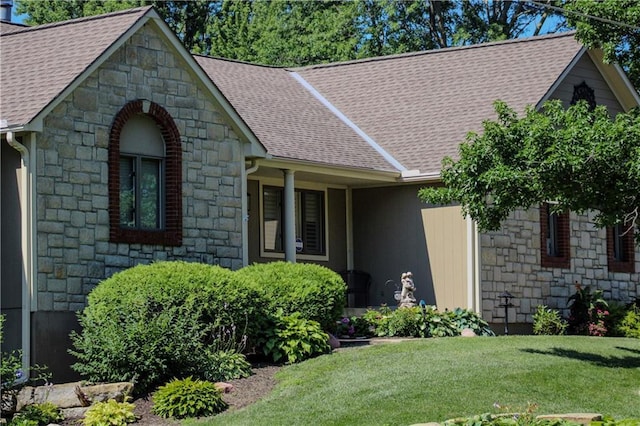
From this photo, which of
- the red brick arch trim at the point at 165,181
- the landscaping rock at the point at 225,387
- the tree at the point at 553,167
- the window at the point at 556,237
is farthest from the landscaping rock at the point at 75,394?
the window at the point at 556,237

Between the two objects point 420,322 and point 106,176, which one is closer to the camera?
point 106,176

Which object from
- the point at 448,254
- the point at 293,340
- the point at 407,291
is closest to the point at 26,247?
the point at 293,340

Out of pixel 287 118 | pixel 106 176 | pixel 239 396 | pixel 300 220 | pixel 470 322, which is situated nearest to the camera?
pixel 239 396

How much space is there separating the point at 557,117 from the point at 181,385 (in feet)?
22.1

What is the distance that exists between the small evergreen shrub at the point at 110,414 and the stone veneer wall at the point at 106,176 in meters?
2.79

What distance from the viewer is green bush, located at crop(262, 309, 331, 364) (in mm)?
17891

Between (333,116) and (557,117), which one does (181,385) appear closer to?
(557,117)

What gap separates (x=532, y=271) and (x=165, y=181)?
8167 millimetres

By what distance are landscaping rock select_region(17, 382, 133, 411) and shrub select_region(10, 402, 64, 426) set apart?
336 mm

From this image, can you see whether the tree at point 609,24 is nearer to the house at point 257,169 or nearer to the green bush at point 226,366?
the house at point 257,169

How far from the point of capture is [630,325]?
2369cm

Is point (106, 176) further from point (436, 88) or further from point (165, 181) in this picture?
point (436, 88)

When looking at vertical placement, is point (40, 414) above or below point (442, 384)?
below

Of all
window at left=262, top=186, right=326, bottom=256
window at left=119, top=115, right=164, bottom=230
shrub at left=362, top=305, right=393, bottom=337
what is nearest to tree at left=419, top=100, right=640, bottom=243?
shrub at left=362, top=305, right=393, bottom=337
